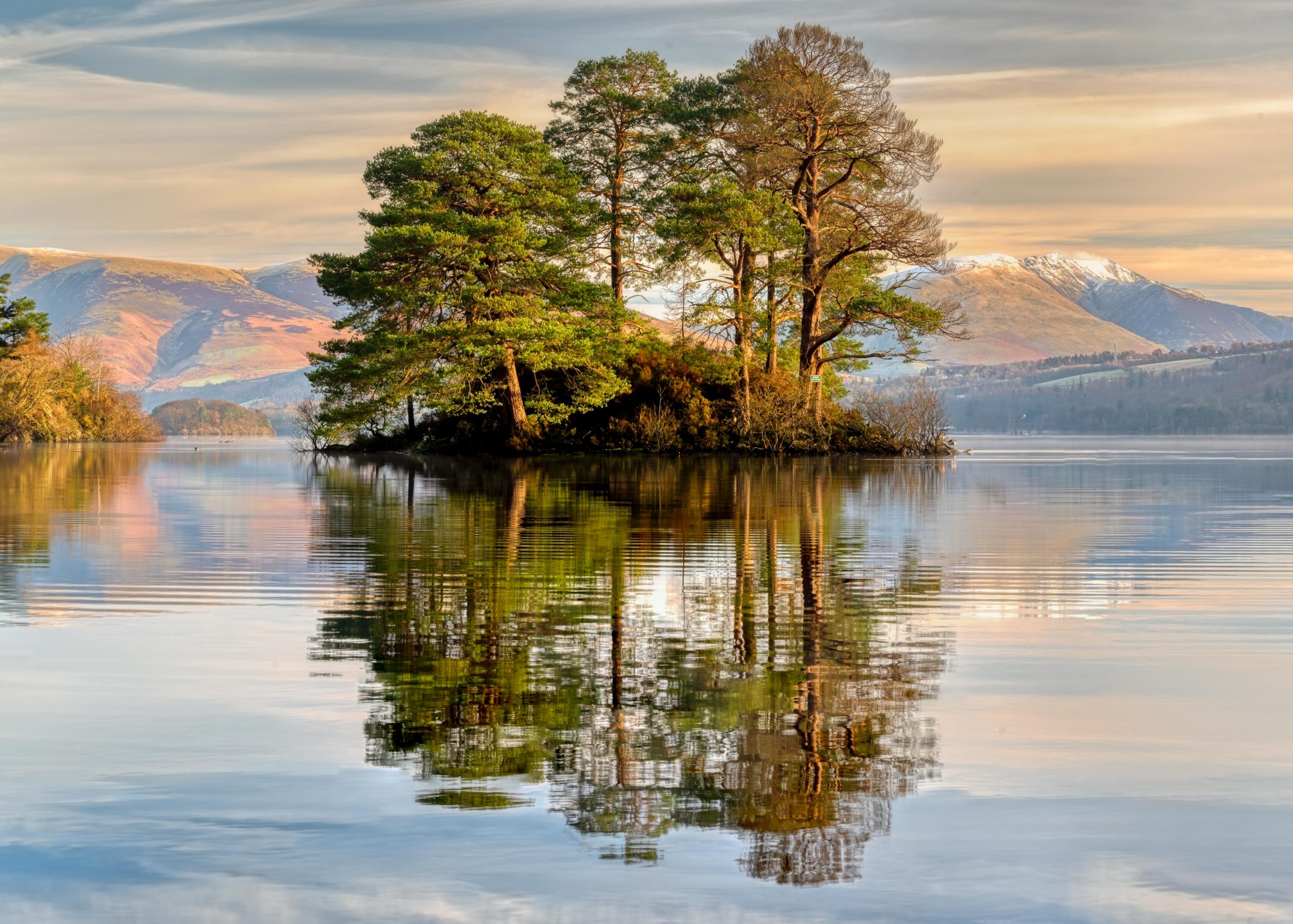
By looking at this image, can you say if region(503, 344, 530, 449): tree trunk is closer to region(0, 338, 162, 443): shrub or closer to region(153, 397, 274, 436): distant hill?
region(0, 338, 162, 443): shrub

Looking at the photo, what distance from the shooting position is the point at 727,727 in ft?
21.8

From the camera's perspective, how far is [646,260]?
172 feet

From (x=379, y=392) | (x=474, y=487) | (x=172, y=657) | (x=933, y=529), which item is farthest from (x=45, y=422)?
(x=172, y=657)

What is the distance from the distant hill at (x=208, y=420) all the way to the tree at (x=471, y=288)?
11942 cm

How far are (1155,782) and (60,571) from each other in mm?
10898

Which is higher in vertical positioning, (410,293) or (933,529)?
(410,293)

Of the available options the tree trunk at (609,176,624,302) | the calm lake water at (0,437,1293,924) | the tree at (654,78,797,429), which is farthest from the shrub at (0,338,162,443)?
the calm lake water at (0,437,1293,924)

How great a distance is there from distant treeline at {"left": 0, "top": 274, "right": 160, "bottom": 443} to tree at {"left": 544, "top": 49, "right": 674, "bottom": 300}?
42162mm

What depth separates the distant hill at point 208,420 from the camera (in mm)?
166000

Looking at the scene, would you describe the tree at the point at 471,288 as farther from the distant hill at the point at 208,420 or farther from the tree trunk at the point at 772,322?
the distant hill at the point at 208,420

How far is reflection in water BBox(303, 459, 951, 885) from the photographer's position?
5.41m

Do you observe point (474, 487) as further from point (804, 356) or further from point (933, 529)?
point (804, 356)

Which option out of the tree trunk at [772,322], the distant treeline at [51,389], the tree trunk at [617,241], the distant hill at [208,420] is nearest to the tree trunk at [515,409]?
the tree trunk at [617,241]

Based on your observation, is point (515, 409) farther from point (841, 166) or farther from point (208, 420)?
point (208, 420)
